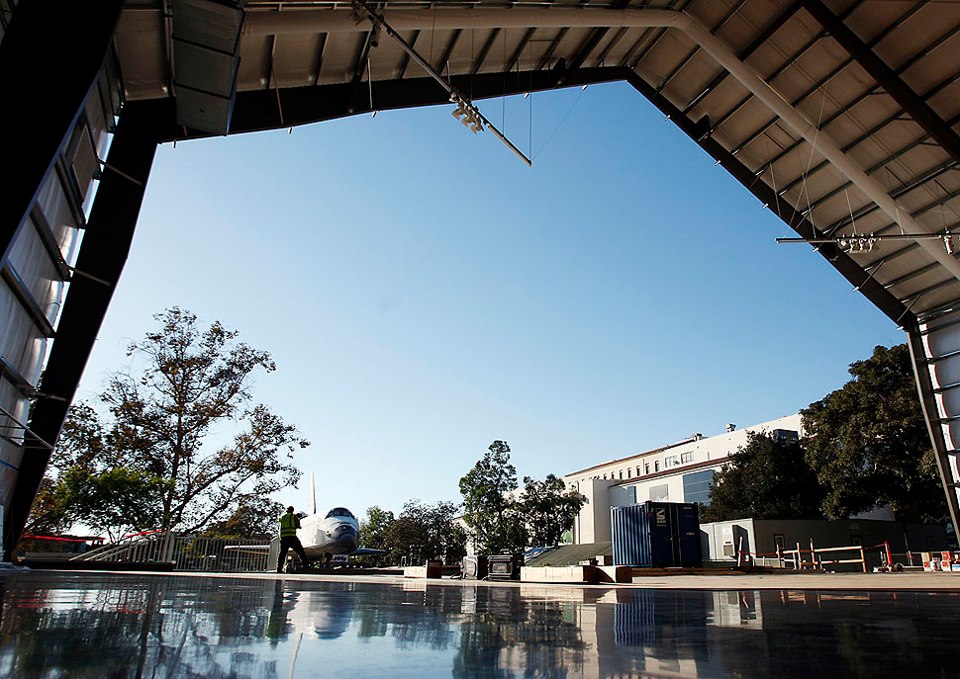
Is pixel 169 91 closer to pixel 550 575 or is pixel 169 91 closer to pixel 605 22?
pixel 605 22

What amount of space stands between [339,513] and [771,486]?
2967cm

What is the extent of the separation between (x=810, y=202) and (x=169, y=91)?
19.8 metres

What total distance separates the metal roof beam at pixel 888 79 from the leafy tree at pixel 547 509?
1548 inches

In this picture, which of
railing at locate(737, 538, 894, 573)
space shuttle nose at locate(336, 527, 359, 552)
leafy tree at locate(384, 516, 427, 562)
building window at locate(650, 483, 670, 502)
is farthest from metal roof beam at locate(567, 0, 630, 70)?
leafy tree at locate(384, 516, 427, 562)

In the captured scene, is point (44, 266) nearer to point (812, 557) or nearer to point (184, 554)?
point (184, 554)

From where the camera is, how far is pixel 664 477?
5878cm

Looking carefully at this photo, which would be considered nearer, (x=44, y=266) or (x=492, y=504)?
(x=44, y=266)

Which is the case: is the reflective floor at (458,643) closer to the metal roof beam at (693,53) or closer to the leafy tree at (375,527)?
the metal roof beam at (693,53)

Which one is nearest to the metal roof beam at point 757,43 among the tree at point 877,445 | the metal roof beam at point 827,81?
the metal roof beam at point 827,81

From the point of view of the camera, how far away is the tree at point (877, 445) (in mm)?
30766

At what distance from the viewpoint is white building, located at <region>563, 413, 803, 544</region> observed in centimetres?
5359

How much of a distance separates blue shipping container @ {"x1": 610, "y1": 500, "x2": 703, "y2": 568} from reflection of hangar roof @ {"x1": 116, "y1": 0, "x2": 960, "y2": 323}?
10220 mm

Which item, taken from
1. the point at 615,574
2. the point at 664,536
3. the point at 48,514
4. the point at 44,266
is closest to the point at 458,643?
the point at 44,266

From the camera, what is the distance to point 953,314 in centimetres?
2109
